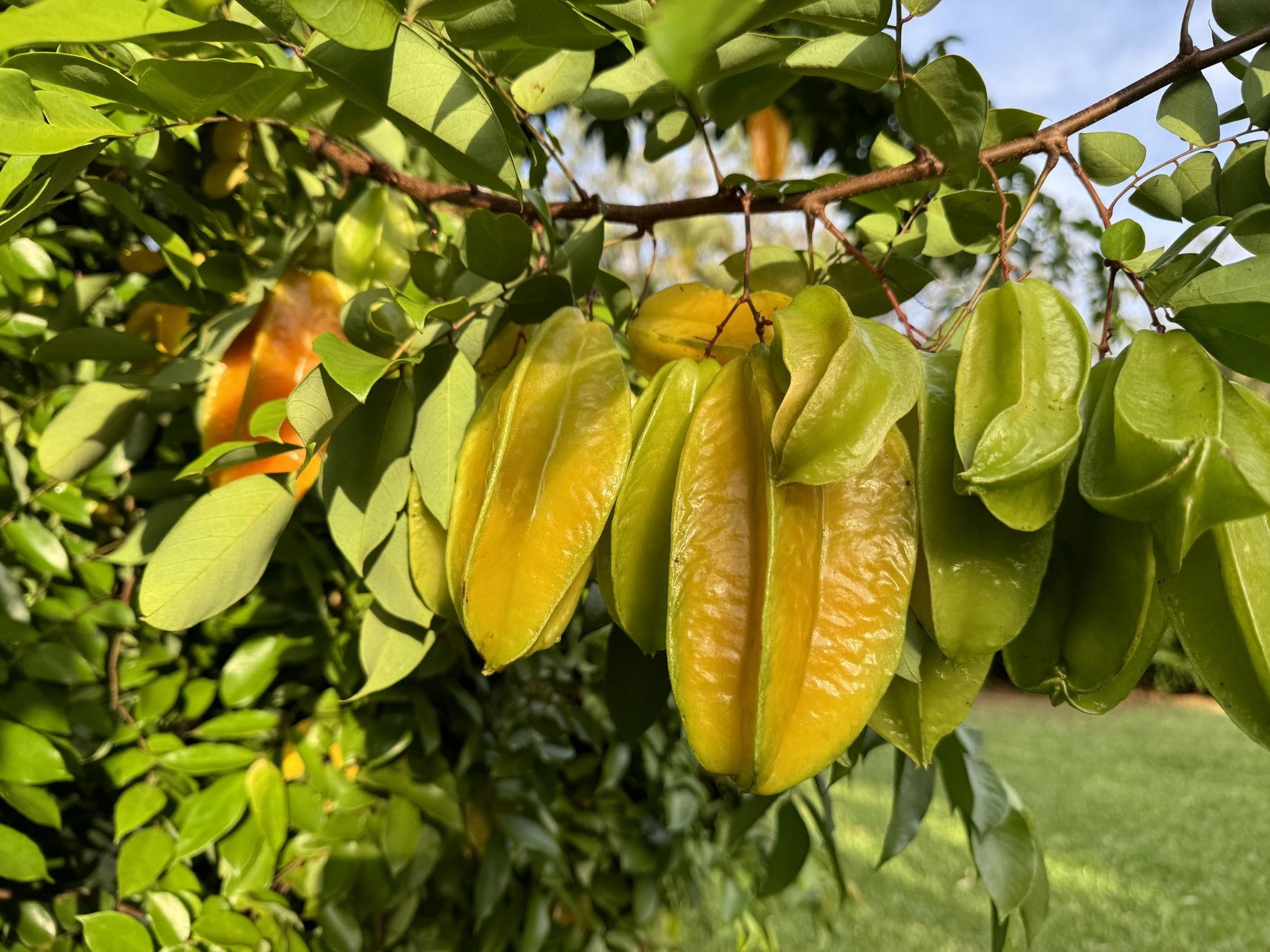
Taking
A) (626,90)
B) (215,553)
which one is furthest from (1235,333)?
(215,553)

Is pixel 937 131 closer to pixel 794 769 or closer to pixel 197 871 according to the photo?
pixel 794 769

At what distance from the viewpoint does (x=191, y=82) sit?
17.1 inches

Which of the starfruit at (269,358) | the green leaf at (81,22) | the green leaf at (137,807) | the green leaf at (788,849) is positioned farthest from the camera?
the green leaf at (788,849)

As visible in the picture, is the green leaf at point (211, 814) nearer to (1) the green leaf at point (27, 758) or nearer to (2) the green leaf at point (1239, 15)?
(1) the green leaf at point (27, 758)

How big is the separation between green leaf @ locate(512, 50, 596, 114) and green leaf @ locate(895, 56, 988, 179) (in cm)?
31

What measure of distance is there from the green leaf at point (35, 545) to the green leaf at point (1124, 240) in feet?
3.18

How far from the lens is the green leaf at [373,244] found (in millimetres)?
782

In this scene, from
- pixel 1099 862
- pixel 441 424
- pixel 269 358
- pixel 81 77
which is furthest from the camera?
pixel 1099 862

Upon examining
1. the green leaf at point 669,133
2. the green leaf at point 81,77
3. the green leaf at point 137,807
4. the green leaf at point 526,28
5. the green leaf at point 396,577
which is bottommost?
the green leaf at point 137,807

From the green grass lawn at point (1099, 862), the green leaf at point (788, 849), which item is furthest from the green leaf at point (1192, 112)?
the green grass lawn at point (1099, 862)

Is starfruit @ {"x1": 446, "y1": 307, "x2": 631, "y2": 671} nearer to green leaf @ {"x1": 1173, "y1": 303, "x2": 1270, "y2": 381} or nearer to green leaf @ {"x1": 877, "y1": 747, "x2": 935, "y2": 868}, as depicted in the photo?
green leaf @ {"x1": 1173, "y1": 303, "x2": 1270, "y2": 381}

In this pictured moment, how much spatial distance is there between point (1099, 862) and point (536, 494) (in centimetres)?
372

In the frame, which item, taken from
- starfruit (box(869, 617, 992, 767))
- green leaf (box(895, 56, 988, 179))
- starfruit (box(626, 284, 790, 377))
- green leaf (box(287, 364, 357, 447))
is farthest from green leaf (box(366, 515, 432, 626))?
green leaf (box(895, 56, 988, 179))

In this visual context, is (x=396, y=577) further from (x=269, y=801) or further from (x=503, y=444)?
(x=269, y=801)
